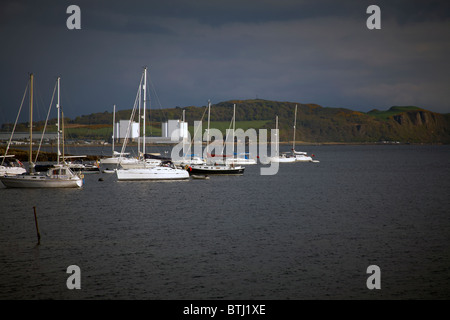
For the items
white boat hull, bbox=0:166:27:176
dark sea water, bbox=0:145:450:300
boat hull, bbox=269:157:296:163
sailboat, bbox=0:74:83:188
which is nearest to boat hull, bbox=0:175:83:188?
sailboat, bbox=0:74:83:188

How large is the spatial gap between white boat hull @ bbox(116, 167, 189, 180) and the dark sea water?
33.6ft

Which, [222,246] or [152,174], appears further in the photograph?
[152,174]

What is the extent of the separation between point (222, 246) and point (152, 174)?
36678 millimetres

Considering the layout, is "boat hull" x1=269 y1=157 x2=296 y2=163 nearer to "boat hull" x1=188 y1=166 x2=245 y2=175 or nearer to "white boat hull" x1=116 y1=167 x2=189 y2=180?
"boat hull" x1=188 y1=166 x2=245 y2=175

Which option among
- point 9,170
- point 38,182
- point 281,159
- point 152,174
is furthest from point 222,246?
point 281,159

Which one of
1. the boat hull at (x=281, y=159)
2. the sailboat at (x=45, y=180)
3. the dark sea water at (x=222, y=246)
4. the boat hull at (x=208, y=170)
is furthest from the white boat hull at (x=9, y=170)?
the boat hull at (x=281, y=159)

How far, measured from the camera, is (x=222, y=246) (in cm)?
2959

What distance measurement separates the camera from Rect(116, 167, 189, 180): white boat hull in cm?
6500

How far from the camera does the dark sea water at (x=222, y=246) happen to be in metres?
21.8

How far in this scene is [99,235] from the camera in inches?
1284

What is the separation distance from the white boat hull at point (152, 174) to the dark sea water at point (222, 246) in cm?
1026

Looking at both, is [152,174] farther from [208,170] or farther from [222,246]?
[222,246]

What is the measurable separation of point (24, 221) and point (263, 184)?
41.0 meters
